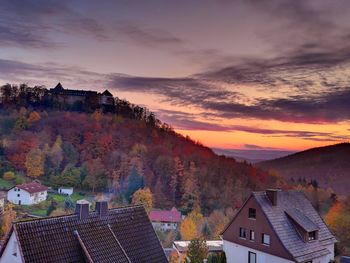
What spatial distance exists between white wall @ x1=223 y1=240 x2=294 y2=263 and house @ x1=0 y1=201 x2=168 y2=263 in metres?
7.87

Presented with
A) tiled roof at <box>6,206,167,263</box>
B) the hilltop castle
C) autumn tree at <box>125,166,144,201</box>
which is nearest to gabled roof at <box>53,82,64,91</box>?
the hilltop castle

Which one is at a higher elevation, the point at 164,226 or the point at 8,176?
the point at 8,176

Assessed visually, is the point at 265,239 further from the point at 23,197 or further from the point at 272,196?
the point at 23,197

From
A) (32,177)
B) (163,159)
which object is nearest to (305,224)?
(163,159)

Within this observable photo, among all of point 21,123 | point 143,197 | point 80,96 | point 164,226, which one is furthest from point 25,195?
point 80,96

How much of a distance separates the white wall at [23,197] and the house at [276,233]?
65891 millimetres

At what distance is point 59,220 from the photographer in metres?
18.7

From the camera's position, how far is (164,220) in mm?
73562

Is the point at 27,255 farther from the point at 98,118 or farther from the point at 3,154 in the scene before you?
the point at 98,118

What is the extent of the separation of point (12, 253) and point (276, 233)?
16162mm

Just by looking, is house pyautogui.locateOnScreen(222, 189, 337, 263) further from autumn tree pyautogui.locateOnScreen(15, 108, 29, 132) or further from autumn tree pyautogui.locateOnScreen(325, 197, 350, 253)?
autumn tree pyautogui.locateOnScreen(15, 108, 29, 132)

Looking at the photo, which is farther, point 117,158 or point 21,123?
point 21,123

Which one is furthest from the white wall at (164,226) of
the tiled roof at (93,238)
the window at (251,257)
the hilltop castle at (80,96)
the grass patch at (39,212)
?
the hilltop castle at (80,96)

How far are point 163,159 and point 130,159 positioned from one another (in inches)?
393
